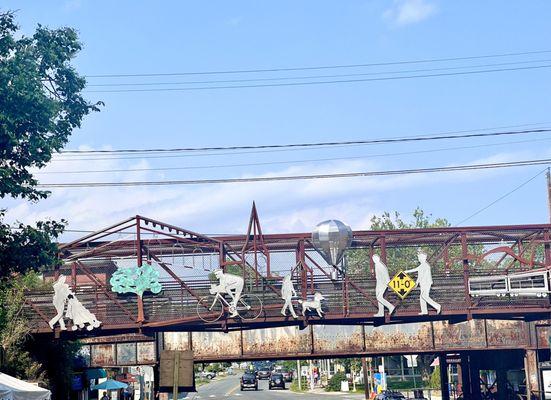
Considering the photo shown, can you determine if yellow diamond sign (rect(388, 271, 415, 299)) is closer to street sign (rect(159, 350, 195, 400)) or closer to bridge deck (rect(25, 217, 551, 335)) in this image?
bridge deck (rect(25, 217, 551, 335))

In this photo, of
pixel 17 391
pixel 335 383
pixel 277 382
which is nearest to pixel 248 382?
pixel 277 382

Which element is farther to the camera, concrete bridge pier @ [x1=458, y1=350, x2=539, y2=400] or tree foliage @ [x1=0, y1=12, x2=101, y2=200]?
concrete bridge pier @ [x1=458, y1=350, x2=539, y2=400]

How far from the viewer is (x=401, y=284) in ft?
116

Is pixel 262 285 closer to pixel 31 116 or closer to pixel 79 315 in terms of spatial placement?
pixel 79 315

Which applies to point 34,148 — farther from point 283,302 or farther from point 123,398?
point 123,398

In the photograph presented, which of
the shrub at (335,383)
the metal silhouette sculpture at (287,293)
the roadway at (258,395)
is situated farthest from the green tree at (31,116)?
the shrub at (335,383)

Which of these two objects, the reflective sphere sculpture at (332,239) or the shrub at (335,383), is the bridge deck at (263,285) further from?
the shrub at (335,383)

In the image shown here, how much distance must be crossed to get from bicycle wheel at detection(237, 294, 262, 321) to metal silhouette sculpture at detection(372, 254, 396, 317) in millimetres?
4760

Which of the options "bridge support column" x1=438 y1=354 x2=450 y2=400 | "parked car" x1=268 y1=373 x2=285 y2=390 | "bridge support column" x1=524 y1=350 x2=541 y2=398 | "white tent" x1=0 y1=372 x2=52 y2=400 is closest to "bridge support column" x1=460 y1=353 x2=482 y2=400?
"bridge support column" x1=438 y1=354 x2=450 y2=400

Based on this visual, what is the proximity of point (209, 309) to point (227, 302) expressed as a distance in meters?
0.78

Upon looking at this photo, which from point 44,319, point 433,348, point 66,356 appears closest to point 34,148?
point 44,319

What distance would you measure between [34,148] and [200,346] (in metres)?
22.2

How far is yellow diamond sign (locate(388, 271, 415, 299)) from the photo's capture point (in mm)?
35188

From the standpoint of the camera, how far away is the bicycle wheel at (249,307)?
1373 inches
